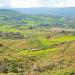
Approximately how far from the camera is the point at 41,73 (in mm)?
43562

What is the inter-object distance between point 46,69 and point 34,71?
7.89 ft

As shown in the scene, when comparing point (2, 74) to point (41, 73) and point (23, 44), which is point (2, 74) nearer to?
point (41, 73)

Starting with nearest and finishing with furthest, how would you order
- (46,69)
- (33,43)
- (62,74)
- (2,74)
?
(62,74)
(2,74)
(46,69)
(33,43)

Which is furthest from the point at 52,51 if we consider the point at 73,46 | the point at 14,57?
the point at 14,57

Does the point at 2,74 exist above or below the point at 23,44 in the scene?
above

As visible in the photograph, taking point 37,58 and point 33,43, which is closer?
point 37,58

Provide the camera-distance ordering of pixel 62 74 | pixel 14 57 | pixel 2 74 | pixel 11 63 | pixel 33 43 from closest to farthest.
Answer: pixel 62 74 < pixel 2 74 < pixel 11 63 < pixel 14 57 < pixel 33 43

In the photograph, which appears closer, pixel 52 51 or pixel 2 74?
pixel 2 74

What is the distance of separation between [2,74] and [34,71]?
5.40m

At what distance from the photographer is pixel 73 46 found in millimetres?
66250

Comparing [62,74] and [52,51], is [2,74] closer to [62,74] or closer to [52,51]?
[62,74]

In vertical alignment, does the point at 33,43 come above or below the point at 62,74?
below

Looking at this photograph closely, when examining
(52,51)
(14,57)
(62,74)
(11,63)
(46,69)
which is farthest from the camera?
(52,51)

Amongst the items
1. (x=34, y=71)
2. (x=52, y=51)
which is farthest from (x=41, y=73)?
(x=52, y=51)
